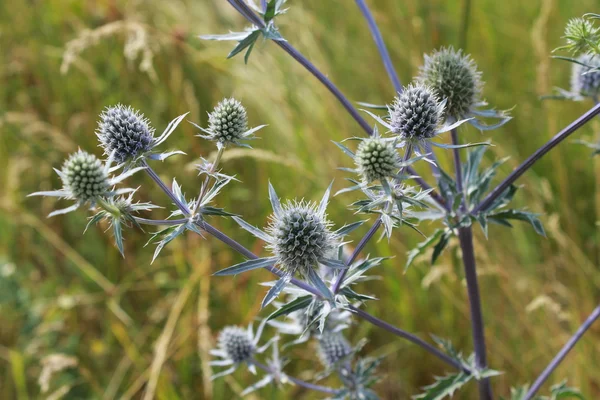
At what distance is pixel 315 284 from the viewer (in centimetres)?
157

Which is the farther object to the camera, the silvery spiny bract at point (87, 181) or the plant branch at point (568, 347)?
the plant branch at point (568, 347)

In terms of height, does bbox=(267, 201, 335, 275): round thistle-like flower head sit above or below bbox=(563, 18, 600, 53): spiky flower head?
below

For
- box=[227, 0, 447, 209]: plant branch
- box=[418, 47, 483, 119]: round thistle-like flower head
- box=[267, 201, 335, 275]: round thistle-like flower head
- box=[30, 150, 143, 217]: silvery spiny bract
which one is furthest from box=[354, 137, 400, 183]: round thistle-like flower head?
box=[30, 150, 143, 217]: silvery spiny bract

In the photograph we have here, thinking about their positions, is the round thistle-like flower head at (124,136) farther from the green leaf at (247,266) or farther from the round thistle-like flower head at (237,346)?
the round thistle-like flower head at (237,346)

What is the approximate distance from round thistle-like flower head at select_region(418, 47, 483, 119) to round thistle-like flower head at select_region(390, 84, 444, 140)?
290 millimetres

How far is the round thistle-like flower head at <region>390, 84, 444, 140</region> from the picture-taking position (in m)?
1.58

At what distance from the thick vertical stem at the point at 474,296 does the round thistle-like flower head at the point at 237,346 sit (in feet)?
2.63

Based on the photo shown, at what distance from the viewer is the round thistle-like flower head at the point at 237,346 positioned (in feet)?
6.79

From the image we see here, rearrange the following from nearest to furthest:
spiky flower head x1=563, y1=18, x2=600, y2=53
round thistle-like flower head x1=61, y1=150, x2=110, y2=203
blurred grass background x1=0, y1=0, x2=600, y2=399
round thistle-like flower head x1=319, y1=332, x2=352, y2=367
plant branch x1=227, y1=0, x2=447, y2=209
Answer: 1. round thistle-like flower head x1=61, y1=150, x2=110, y2=203
2. spiky flower head x1=563, y1=18, x2=600, y2=53
3. plant branch x1=227, y1=0, x2=447, y2=209
4. round thistle-like flower head x1=319, y1=332, x2=352, y2=367
5. blurred grass background x1=0, y1=0, x2=600, y2=399

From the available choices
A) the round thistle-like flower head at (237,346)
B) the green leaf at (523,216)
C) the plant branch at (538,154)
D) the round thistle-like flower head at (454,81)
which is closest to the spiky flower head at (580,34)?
the plant branch at (538,154)

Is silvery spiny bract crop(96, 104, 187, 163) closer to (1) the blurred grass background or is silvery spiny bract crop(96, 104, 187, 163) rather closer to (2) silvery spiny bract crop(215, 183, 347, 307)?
(2) silvery spiny bract crop(215, 183, 347, 307)

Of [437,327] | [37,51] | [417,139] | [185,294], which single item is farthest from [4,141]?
[417,139]

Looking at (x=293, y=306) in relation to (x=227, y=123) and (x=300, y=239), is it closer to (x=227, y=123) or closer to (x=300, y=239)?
(x=300, y=239)

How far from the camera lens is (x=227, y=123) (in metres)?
1.62
